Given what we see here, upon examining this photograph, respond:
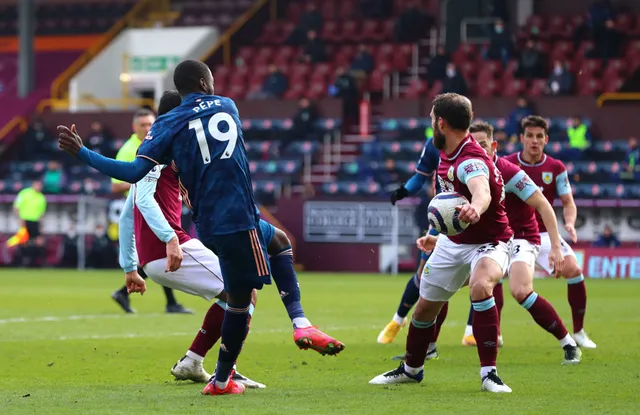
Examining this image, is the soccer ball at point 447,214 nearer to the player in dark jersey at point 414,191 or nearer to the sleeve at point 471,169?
the sleeve at point 471,169

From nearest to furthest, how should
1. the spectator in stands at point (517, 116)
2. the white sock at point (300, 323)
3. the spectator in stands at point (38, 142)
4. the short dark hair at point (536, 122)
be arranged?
the white sock at point (300, 323), the short dark hair at point (536, 122), the spectator in stands at point (517, 116), the spectator in stands at point (38, 142)

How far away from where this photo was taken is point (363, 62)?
103 ft

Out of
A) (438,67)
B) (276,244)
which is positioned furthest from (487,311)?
(438,67)

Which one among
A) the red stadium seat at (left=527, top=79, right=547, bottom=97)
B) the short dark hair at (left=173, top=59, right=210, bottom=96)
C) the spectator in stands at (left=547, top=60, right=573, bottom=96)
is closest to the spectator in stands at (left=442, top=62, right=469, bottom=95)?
the red stadium seat at (left=527, top=79, right=547, bottom=97)

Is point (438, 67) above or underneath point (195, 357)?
above

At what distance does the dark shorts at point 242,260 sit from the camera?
7309 mm

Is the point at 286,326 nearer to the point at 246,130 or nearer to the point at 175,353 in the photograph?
the point at 175,353

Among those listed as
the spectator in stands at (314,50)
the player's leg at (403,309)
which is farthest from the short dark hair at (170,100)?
the spectator in stands at (314,50)

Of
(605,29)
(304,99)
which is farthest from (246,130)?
(605,29)

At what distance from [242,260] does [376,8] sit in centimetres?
2752

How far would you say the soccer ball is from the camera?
759 cm

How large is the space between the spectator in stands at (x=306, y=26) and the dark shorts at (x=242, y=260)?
26458mm

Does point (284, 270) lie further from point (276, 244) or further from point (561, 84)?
point (561, 84)

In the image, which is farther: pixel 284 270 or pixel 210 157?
pixel 284 270
